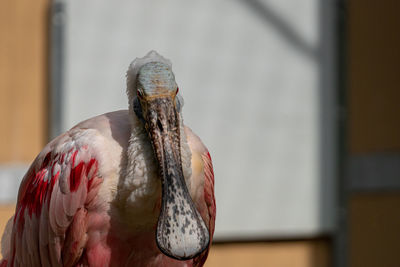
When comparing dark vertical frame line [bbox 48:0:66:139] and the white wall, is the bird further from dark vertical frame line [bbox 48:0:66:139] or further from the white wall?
the white wall

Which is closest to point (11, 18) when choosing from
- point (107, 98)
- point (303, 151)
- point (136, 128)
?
point (107, 98)

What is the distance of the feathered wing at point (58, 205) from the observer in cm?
356

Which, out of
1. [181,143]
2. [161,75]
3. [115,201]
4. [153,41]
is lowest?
[115,201]

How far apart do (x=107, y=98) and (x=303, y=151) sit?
1.79 m

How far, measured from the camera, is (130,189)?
11.2 ft

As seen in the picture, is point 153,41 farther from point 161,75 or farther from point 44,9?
point 161,75

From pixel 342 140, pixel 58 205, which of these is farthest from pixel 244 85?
pixel 58 205

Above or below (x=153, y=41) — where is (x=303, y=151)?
below

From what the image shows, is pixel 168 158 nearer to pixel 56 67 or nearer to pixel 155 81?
pixel 155 81

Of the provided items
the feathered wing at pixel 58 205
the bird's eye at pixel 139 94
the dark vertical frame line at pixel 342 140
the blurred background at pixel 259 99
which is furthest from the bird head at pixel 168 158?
the dark vertical frame line at pixel 342 140

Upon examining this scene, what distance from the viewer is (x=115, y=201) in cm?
350

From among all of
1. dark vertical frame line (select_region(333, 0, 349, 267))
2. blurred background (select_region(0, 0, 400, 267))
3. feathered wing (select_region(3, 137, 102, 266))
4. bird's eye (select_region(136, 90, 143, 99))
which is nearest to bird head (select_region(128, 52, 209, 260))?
bird's eye (select_region(136, 90, 143, 99))

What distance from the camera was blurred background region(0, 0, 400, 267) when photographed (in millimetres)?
7223

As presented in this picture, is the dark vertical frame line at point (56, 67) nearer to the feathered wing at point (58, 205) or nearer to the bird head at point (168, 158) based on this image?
the feathered wing at point (58, 205)
